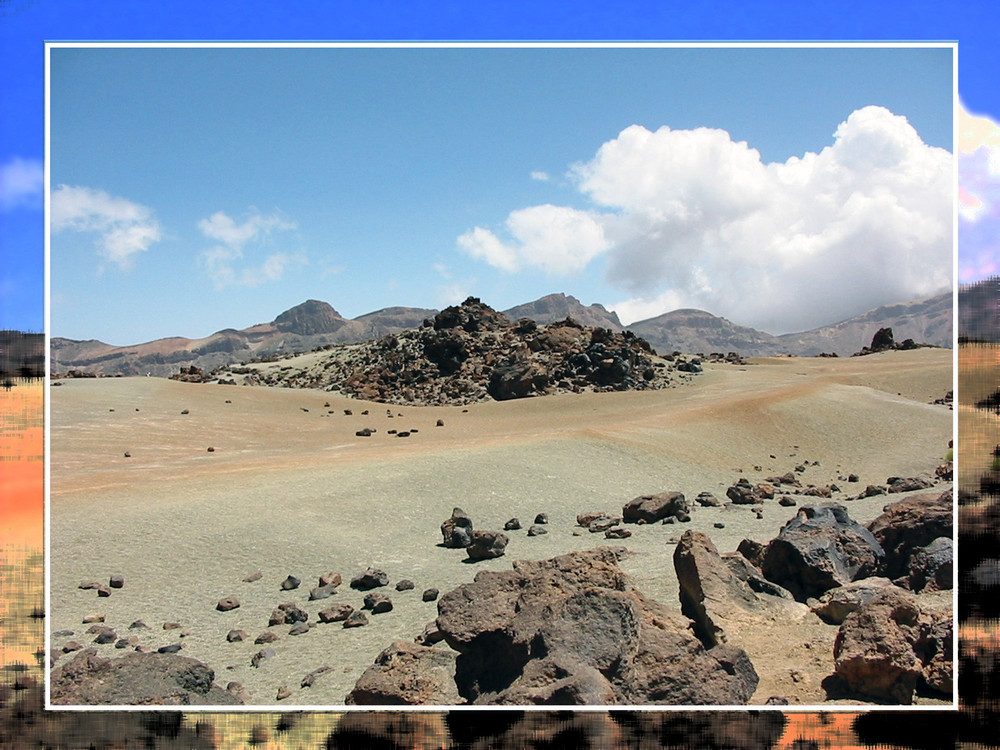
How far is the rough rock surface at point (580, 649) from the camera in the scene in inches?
139

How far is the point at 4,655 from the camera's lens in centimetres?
373

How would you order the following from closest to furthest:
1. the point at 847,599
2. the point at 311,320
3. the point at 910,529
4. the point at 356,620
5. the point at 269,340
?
1. the point at 847,599
2. the point at 356,620
3. the point at 910,529
4. the point at 269,340
5. the point at 311,320

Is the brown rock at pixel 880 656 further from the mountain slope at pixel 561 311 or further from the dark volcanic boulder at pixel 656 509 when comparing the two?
the mountain slope at pixel 561 311

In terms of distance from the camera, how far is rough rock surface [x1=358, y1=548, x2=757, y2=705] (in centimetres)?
353

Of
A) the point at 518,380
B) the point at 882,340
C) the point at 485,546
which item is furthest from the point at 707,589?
the point at 882,340

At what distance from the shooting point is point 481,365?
30.0 metres

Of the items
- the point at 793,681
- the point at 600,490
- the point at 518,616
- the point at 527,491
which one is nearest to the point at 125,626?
the point at 518,616

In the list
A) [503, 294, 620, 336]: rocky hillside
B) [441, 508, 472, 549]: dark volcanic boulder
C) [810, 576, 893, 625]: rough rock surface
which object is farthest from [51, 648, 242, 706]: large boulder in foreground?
[503, 294, 620, 336]: rocky hillside

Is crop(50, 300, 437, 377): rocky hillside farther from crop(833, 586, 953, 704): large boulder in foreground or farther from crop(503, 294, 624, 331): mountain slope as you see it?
crop(833, 586, 953, 704): large boulder in foreground

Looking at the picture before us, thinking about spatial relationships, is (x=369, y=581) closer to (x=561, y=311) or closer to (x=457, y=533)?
(x=457, y=533)

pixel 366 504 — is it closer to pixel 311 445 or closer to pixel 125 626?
pixel 125 626

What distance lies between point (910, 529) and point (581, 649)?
376 cm

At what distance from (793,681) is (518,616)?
1.62 meters

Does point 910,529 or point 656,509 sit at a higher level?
point 910,529
